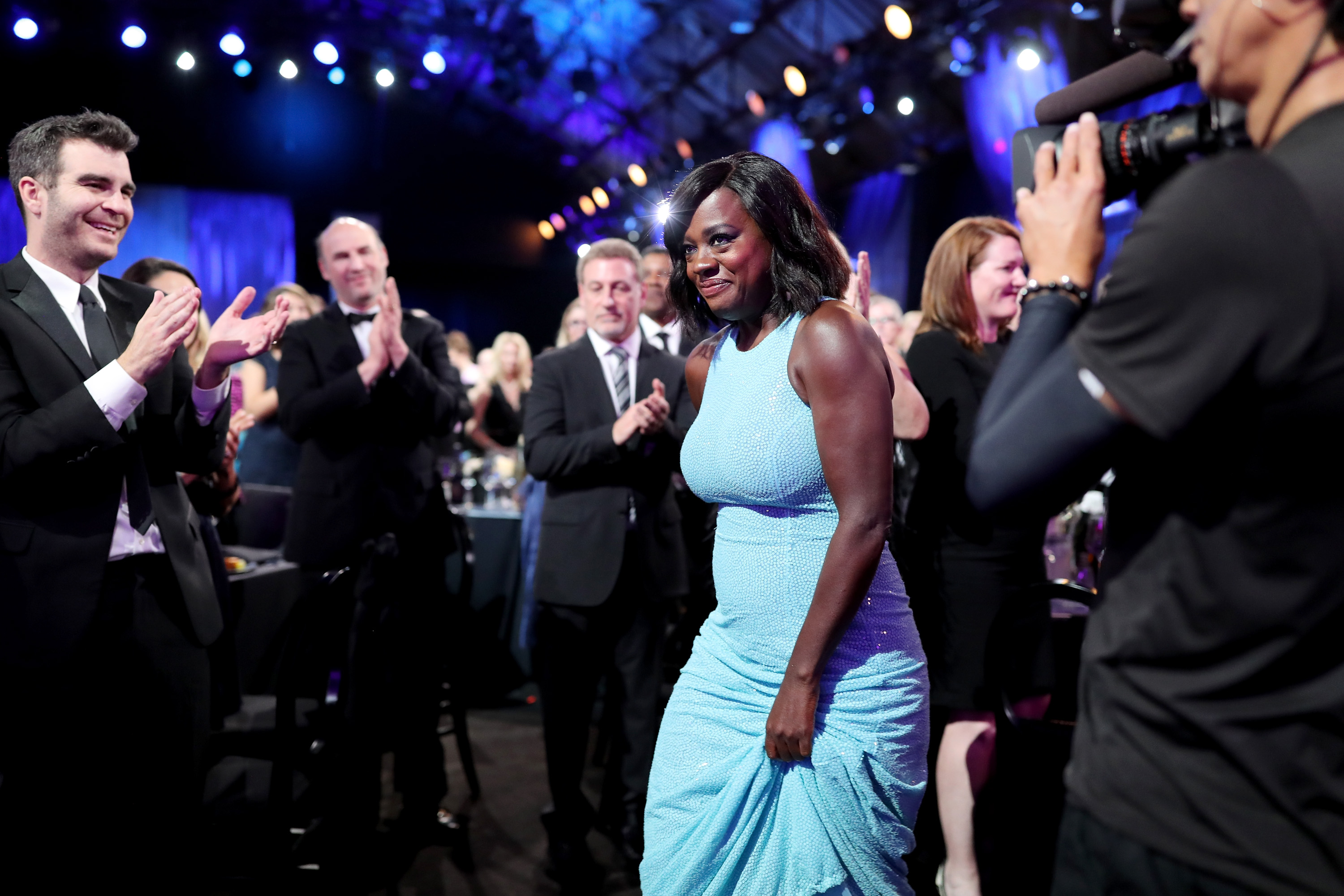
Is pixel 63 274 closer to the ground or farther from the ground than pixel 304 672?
farther from the ground

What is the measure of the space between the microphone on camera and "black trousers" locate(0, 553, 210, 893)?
2.05m

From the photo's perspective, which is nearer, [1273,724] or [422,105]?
[1273,724]

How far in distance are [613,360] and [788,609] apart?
1.72m

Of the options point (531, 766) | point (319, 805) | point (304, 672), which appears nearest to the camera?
point (319, 805)

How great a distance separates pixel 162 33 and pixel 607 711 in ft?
29.5

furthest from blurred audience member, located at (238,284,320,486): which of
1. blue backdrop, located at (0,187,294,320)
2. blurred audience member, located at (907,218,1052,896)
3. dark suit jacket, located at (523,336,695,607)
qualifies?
blue backdrop, located at (0,187,294,320)

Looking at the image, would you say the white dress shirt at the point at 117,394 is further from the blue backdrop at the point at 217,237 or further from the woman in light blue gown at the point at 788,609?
the blue backdrop at the point at 217,237

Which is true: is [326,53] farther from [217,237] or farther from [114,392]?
[114,392]

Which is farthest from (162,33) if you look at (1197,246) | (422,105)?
(1197,246)

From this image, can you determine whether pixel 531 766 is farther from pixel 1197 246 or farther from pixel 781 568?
pixel 1197 246

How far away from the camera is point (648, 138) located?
12.6m

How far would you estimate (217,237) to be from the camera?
11.6 metres

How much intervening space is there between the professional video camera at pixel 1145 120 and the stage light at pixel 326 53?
9.83m

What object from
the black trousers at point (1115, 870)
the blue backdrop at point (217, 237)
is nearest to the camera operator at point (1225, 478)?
the black trousers at point (1115, 870)
